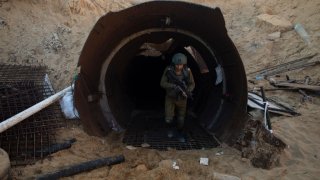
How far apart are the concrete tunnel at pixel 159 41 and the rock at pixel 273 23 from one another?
5.39 meters

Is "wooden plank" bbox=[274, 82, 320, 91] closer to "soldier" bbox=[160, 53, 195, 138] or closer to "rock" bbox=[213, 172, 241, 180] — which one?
"soldier" bbox=[160, 53, 195, 138]

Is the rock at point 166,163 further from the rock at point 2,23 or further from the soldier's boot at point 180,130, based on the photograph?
the rock at point 2,23

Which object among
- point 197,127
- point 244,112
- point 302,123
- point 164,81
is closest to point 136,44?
point 164,81

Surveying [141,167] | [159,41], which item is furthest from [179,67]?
[141,167]

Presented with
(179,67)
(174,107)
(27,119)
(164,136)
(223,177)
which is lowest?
(223,177)

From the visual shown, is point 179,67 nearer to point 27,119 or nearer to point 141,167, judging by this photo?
point 141,167

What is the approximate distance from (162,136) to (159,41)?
237 cm

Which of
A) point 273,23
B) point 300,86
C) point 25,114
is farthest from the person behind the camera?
point 273,23

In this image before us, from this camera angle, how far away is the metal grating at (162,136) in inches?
300

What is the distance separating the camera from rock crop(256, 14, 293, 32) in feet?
47.9

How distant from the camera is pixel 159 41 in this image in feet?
30.0

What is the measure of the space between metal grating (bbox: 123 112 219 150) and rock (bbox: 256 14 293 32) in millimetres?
6985

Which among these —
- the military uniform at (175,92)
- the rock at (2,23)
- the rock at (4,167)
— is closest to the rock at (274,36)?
the military uniform at (175,92)

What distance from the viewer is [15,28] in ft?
33.3
